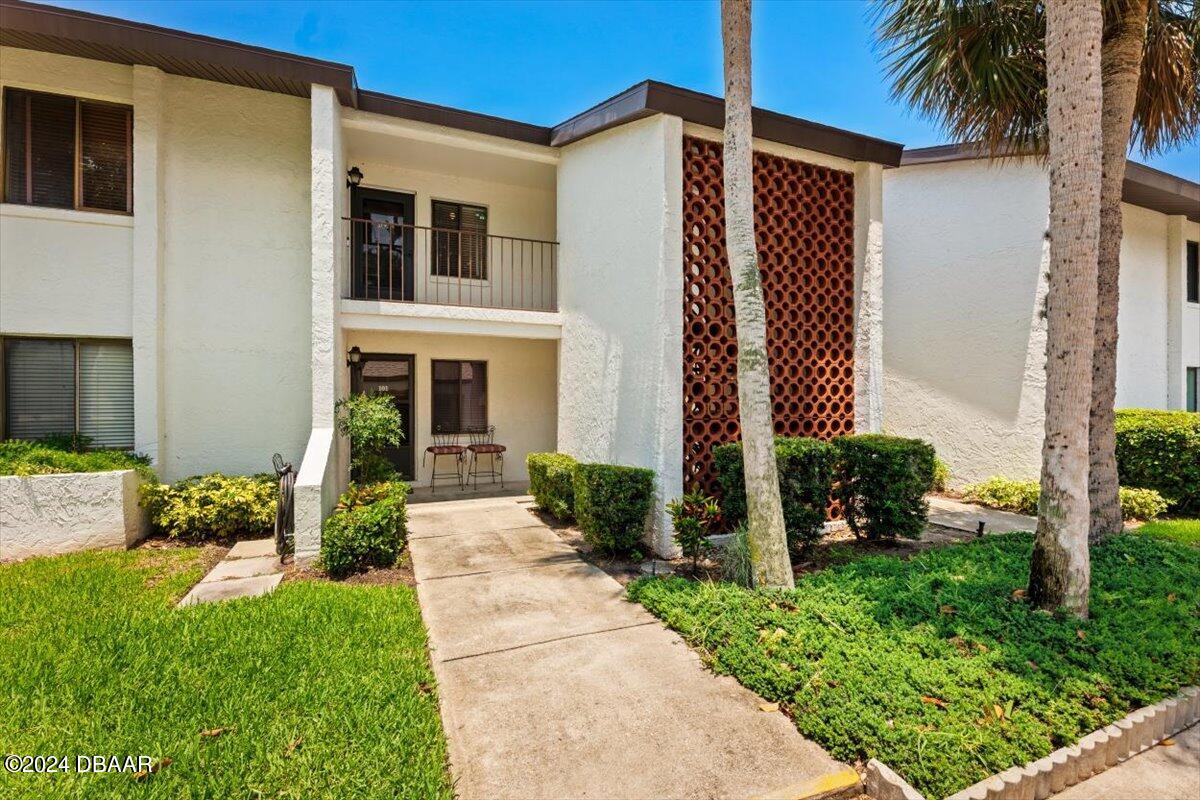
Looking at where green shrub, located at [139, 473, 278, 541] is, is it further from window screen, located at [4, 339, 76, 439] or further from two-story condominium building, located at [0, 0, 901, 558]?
window screen, located at [4, 339, 76, 439]

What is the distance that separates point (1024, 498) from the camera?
9.71 meters

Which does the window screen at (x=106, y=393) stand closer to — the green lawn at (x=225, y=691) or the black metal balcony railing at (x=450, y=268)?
the green lawn at (x=225, y=691)

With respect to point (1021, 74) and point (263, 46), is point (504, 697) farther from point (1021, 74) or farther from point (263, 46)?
point (1021, 74)

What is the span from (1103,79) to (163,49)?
1134 centimetres

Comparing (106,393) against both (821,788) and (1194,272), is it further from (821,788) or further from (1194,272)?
(1194,272)

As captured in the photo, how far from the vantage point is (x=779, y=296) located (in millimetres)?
8180

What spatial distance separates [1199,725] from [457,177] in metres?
11.4

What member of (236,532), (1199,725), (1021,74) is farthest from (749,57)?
(236,532)

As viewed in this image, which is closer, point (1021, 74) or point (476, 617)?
point (476, 617)

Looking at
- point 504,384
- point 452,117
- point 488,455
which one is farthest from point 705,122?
point 488,455

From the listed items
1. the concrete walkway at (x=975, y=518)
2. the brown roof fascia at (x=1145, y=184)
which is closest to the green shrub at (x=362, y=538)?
the concrete walkway at (x=975, y=518)

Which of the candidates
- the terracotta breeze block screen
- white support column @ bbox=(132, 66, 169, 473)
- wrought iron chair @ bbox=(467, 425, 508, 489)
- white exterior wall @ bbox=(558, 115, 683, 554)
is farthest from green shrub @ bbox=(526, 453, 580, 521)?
white support column @ bbox=(132, 66, 169, 473)

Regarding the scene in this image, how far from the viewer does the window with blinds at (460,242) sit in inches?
419

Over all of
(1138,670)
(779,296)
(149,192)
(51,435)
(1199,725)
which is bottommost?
(1199,725)
